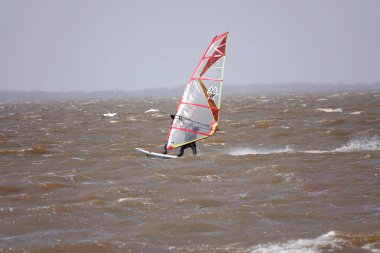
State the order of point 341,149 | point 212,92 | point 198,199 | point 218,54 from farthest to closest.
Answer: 1. point 341,149
2. point 212,92
3. point 218,54
4. point 198,199

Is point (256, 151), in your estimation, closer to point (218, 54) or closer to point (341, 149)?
point (341, 149)

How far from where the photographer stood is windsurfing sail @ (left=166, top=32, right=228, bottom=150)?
803 inches

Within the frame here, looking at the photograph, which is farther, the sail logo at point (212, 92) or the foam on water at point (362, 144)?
the foam on water at point (362, 144)

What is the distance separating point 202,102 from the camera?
69.3ft

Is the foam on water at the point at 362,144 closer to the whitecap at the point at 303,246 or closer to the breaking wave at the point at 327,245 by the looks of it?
the breaking wave at the point at 327,245

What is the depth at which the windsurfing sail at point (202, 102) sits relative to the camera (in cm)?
2041

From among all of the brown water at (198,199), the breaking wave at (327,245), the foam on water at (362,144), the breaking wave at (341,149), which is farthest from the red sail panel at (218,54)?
the breaking wave at (327,245)

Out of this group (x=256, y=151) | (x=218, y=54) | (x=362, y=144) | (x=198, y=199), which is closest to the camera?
(x=198, y=199)

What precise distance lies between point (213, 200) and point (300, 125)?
23924 mm

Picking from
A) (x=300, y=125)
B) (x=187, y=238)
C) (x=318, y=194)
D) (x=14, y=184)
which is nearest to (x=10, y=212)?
(x=14, y=184)

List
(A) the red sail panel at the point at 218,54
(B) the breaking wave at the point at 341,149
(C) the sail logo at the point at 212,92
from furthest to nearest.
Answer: (B) the breaking wave at the point at 341,149, (C) the sail logo at the point at 212,92, (A) the red sail panel at the point at 218,54

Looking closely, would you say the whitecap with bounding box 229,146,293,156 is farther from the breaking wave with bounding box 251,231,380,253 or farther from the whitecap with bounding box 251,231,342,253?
the whitecap with bounding box 251,231,342,253

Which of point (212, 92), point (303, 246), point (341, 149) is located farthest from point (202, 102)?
point (303, 246)

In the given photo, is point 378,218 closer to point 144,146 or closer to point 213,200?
point 213,200
